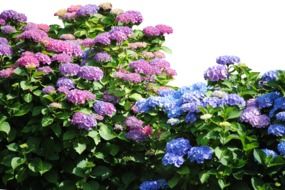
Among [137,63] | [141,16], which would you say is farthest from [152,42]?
[137,63]

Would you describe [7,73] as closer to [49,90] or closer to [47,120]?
[49,90]

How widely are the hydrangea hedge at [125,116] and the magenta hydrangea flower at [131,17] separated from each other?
17 millimetres

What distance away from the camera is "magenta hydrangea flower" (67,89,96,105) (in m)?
5.75

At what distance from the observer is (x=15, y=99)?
6207mm

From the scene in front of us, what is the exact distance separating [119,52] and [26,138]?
99 centimetres

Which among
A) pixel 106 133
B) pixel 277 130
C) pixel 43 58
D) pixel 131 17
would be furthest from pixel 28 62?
pixel 277 130

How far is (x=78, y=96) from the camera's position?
575 centimetres


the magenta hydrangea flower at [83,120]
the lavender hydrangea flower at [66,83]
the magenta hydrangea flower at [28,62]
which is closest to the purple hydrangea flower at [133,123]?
the magenta hydrangea flower at [83,120]

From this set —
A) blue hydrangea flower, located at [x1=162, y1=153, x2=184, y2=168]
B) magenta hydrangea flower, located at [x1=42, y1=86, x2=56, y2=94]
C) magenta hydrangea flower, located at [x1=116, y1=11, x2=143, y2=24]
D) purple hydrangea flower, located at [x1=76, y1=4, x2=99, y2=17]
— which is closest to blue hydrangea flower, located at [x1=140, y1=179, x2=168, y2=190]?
blue hydrangea flower, located at [x1=162, y1=153, x2=184, y2=168]

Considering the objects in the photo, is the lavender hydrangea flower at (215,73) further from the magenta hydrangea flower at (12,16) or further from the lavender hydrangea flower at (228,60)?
the magenta hydrangea flower at (12,16)

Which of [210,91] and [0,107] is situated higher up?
[210,91]

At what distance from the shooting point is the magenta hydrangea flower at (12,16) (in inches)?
271

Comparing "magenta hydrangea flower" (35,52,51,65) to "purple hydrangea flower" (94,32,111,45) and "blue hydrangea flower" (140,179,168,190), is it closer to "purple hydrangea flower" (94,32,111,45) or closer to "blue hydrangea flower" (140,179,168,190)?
"purple hydrangea flower" (94,32,111,45)

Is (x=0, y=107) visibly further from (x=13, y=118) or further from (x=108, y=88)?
(x=108, y=88)
